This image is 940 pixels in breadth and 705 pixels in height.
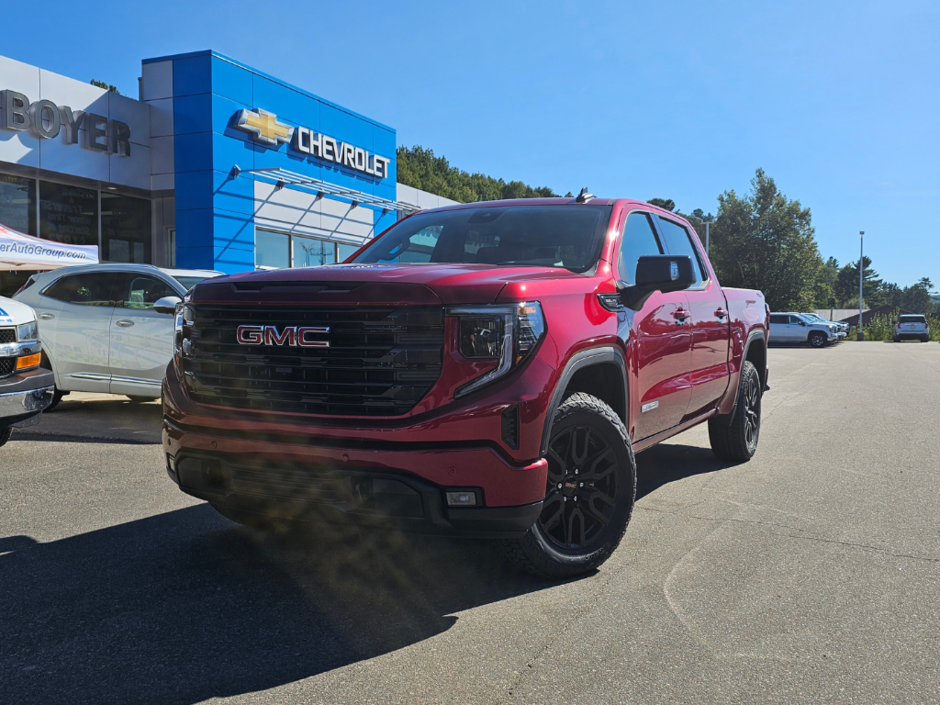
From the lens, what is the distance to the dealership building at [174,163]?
58.0 ft

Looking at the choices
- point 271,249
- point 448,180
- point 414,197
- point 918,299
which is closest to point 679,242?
point 271,249

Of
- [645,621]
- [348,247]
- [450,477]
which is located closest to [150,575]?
[450,477]

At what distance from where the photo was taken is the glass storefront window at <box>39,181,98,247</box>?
60.7 ft

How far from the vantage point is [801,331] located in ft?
128

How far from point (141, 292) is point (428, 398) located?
6.67m

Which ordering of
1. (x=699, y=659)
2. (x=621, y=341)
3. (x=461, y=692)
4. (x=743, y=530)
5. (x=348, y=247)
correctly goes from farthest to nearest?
(x=348, y=247) < (x=743, y=530) < (x=621, y=341) < (x=699, y=659) < (x=461, y=692)

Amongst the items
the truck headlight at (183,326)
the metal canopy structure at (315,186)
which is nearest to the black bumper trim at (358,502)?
the truck headlight at (183,326)

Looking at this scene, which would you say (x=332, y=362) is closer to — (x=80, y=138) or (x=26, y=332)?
(x=26, y=332)

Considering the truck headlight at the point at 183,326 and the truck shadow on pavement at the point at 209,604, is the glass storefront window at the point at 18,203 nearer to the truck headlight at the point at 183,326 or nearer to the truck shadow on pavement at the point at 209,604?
the truck shadow on pavement at the point at 209,604

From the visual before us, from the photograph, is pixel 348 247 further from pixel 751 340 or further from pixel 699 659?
pixel 699 659

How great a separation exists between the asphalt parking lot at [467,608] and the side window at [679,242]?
5.31ft

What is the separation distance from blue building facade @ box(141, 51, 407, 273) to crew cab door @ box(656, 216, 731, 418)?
53.4 feet

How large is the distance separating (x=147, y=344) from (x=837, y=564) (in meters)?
7.03

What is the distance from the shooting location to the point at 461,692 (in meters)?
2.67
